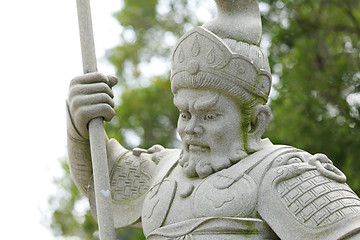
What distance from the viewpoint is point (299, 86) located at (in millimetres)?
11062

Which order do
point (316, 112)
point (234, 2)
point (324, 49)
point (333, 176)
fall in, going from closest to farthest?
point (333, 176) < point (234, 2) < point (316, 112) < point (324, 49)

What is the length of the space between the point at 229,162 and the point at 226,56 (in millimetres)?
→ 648

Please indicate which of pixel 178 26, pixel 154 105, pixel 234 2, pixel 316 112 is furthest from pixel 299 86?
pixel 234 2

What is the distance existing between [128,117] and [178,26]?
2197 mm

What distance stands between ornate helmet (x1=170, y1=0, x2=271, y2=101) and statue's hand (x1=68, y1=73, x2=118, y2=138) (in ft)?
1.54

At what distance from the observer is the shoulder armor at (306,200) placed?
183 inches

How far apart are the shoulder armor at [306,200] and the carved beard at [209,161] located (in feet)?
0.83

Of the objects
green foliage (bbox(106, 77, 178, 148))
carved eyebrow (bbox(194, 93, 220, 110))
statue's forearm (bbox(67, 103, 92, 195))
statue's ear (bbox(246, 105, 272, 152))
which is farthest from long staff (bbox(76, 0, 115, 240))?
green foliage (bbox(106, 77, 178, 148))

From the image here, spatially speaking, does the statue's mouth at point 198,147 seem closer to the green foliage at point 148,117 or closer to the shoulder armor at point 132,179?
the shoulder armor at point 132,179

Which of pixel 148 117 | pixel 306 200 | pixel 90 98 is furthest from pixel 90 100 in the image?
pixel 148 117

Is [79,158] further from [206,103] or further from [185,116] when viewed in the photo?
[206,103]

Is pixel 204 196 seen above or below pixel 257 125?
below

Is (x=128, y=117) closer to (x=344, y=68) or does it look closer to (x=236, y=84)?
(x=344, y=68)

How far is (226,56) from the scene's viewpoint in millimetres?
5055
